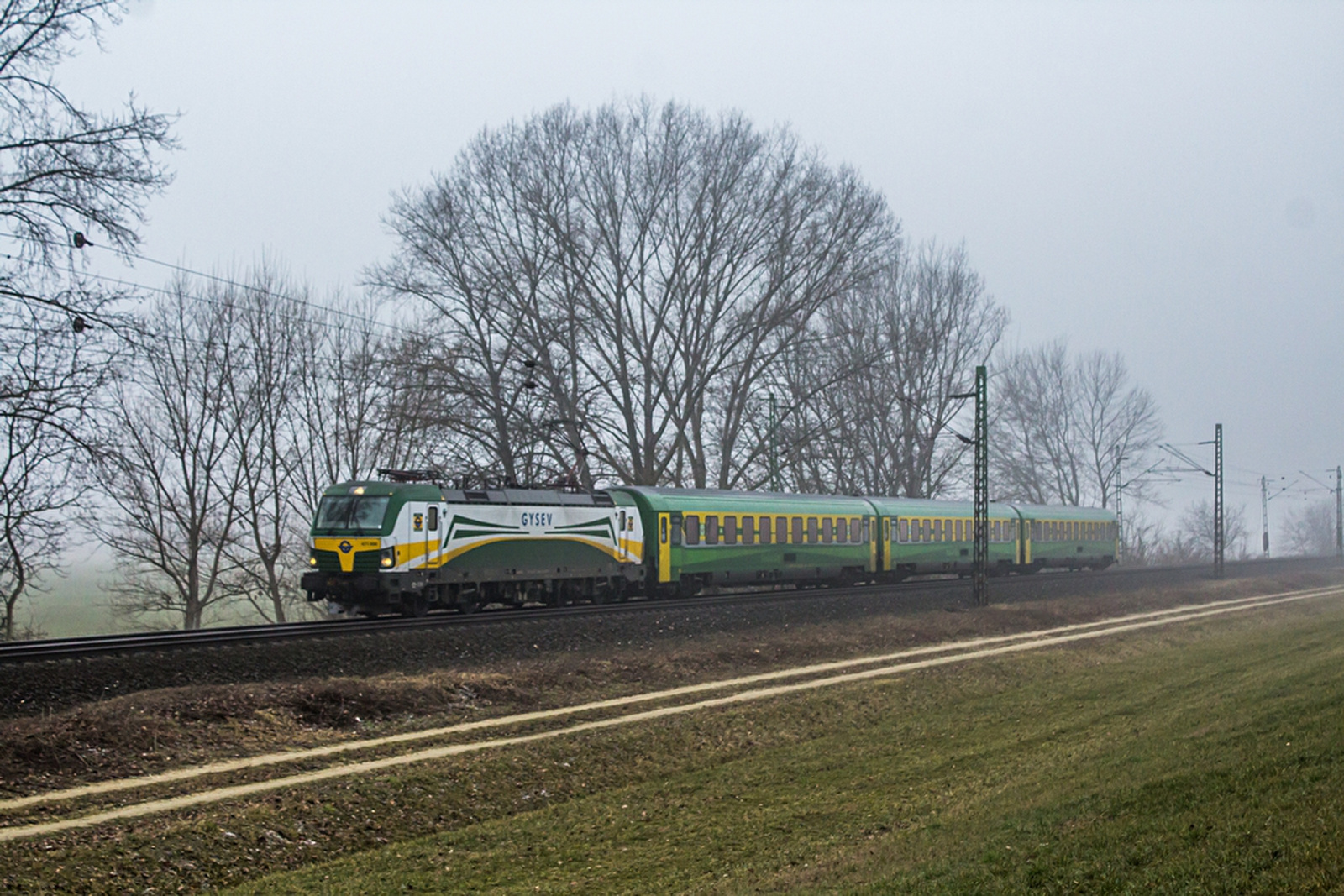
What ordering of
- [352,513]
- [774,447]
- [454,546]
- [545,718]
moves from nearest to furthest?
Answer: 1. [545,718]
2. [352,513]
3. [454,546]
4. [774,447]

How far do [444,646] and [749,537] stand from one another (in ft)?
49.7

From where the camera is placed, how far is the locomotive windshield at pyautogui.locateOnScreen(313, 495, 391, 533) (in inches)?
971

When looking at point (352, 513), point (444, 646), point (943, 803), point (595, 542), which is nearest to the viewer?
point (943, 803)

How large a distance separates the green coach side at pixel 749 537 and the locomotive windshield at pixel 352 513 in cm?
859

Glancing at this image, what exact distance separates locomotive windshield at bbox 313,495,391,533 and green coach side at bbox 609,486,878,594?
8585 mm

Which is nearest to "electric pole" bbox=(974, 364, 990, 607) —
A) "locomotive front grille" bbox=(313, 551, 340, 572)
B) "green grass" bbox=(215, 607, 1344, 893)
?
"green grass" bbox=(215, 607, 1344, 893)

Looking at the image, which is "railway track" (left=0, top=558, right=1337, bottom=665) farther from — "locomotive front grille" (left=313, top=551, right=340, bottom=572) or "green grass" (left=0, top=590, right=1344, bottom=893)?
"green grass" (left=0, top=590, right=1344, bottom=893)

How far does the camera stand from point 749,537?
3500cm

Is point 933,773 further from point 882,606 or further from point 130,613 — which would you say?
point 130,613

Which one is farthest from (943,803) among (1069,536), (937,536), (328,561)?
(1069,536)

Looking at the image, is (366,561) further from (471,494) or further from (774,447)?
(774,447)

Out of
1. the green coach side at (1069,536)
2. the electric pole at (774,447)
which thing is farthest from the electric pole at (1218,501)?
the electric pole at (774,447)

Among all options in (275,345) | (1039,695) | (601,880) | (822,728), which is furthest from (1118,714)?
(275,345)

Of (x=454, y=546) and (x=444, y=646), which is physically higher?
(x=454, y=546)
